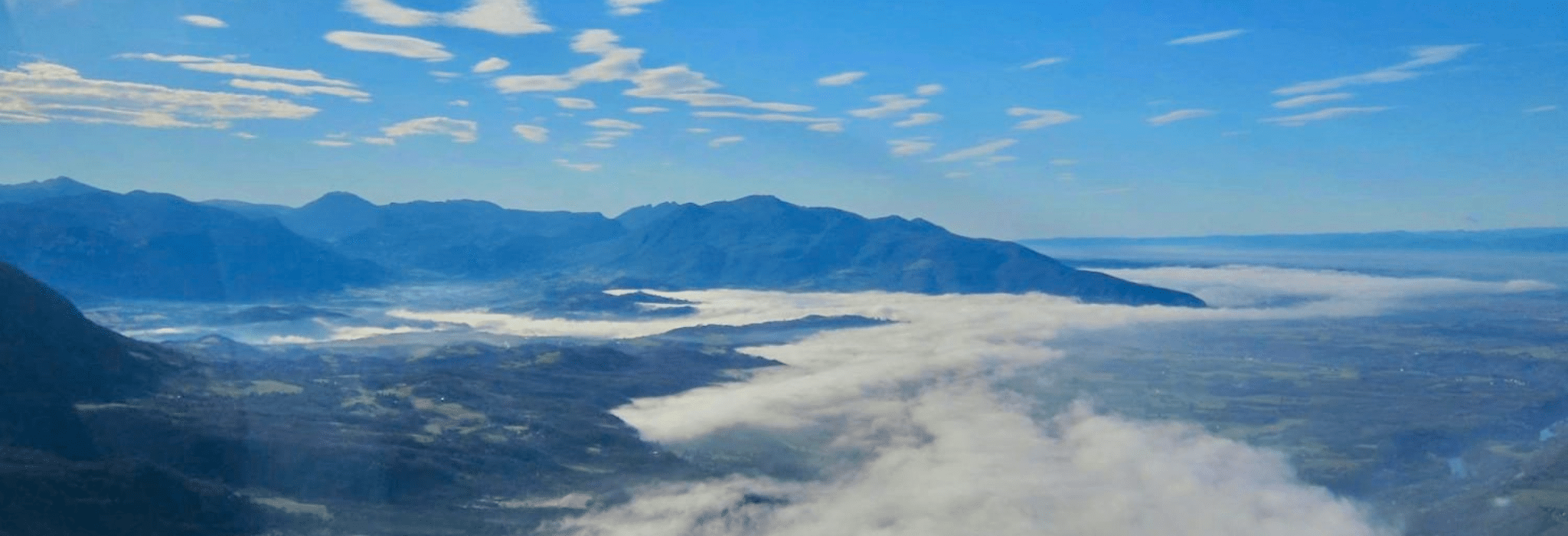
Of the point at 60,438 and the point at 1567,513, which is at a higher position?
the point at 60,438

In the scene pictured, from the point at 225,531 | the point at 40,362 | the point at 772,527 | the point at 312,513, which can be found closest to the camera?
the point at 225,531

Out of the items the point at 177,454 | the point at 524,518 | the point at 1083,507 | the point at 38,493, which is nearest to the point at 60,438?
the point at 177,454

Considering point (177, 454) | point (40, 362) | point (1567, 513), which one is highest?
point (40, 362)

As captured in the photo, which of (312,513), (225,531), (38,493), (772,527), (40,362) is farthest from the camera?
(40,362)

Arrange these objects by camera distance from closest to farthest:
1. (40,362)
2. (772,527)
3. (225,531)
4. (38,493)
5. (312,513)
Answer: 1. (38,493)
2. (225,531)
3. (312,513)
4. (772,527)
5. (40,362)

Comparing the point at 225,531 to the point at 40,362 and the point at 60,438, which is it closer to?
the point at 60,438

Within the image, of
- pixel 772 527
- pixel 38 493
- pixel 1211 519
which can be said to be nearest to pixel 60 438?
pixel 38 493

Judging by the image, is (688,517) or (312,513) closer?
(312,513)

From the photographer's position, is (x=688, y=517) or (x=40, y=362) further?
(x=40, y=362)

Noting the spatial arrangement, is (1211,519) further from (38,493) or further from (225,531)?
(38,493)
